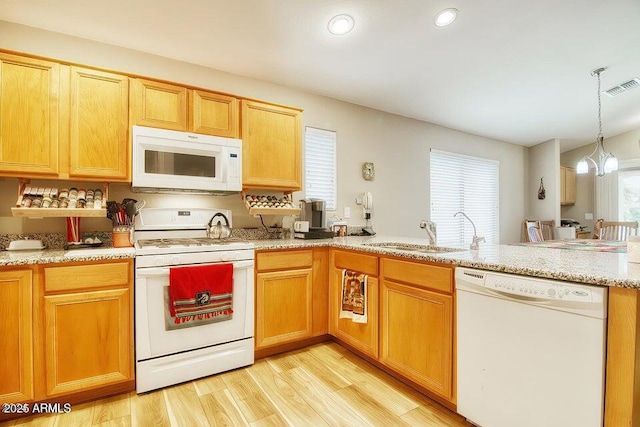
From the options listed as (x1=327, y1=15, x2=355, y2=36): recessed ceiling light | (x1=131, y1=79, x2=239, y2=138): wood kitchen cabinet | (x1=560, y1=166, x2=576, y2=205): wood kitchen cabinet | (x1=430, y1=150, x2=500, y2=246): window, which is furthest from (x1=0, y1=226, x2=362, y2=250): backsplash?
(x1=560, y1=166, x2=576, y2=205): wood kitchen cabinet

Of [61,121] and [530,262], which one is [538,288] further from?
[61,121]

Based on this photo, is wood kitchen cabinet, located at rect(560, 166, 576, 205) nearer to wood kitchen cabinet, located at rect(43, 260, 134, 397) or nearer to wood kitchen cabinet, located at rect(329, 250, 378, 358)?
wood kitchen cabinet, located at rect(329, 250, 378, 358)

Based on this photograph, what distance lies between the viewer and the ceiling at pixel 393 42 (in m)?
2.11

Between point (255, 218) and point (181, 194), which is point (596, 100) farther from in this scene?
point (181, 194)

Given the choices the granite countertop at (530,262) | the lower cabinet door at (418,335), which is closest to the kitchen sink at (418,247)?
the granite countertop at (530,262)

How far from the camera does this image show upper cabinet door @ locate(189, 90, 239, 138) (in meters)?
2.43

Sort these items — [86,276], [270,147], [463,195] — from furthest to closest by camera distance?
[463,195] → [270,147] → [86,276]

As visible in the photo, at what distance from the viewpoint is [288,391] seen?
78.6 inches

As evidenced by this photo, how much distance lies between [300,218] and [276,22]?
66.0 inches

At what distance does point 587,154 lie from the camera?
5.88m

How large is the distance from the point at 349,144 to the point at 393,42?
123 centimetres

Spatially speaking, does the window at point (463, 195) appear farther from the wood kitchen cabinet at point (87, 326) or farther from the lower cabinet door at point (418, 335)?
the wood kitchen cabinet at point (87, 326)

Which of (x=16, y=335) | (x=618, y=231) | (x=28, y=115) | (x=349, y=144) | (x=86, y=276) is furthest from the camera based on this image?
Result: (x=618, y=231)

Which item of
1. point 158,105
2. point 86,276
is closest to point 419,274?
point 86,276
